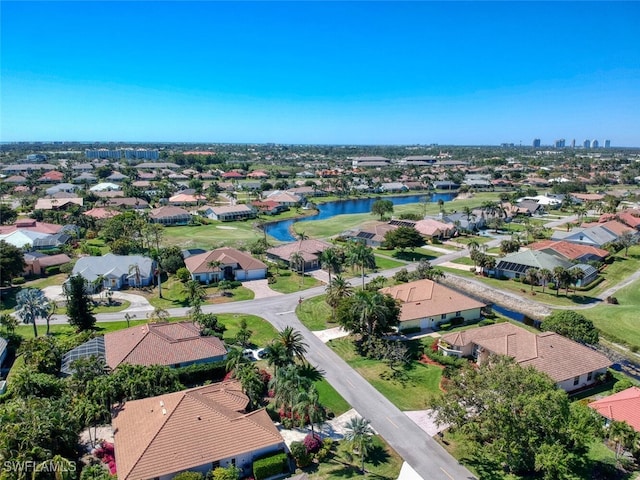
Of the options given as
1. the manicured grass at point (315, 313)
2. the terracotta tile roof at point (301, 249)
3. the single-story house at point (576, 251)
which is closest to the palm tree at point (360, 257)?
the manicured grass at point (315, 313)

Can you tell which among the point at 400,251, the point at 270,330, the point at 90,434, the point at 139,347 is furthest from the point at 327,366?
the point at 400,251

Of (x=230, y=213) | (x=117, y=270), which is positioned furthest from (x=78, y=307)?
(x=230, y=213)

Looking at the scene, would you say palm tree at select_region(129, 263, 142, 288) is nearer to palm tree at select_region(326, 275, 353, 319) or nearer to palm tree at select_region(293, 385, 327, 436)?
palm tree at select_region(326, 275, 353, 319)

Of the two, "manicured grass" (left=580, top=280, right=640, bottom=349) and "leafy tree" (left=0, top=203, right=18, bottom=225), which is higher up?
"leafy tree" (left=0, top=203, right=18, bottom=225)

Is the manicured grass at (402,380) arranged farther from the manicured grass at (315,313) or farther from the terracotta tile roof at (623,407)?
the terracotta tile roof at (623,407)

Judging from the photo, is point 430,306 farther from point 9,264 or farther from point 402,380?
point 9,264

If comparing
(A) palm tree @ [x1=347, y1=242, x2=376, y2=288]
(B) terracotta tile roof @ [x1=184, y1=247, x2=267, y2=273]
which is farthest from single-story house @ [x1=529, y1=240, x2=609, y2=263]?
(B) terracotta tile roof @ [x1=184, y1=247, x2=267, y2=273]
